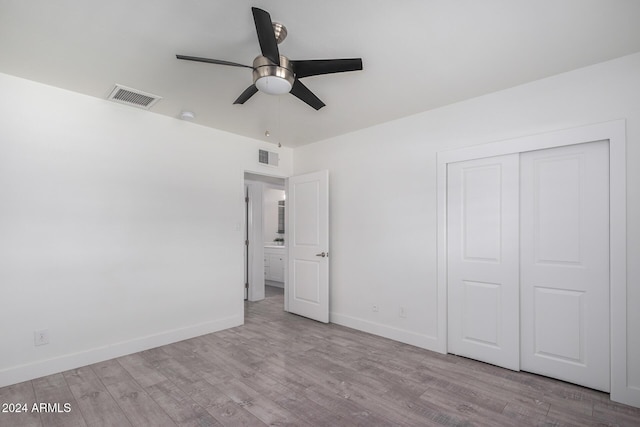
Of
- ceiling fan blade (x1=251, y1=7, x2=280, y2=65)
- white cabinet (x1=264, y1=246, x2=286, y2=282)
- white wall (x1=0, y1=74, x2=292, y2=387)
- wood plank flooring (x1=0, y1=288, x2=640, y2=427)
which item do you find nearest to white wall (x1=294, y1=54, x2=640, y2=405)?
wood plank flooring (x1=0, y1=288, x2=640, y2=427)

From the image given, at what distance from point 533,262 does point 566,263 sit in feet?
0.77

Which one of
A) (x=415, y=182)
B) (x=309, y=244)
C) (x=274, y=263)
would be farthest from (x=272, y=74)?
(x=274, y=263)

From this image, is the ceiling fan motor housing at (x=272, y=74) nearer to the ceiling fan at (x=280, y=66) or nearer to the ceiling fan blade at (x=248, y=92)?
the ceiling fan at (x=280, y=66)

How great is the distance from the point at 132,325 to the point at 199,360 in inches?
33.9

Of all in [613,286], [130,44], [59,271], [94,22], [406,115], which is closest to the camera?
[94,22]

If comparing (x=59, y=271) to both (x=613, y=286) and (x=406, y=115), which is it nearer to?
(x=406, y=115)

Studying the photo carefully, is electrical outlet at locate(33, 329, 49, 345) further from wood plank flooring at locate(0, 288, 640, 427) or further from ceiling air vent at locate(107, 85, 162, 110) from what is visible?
ceiling air vent at locate(107, 85, 162, 110)

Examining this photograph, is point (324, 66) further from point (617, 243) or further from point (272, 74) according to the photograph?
point (617, 243)

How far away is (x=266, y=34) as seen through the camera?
176 centimetres

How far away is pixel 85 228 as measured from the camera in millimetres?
3082

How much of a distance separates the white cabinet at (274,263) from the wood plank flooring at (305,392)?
Result: 3422 mm

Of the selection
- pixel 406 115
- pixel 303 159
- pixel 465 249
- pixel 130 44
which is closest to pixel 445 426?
pixel 465 249

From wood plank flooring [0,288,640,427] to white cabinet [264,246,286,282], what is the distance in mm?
3422

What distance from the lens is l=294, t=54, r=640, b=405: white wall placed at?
7.97ft
